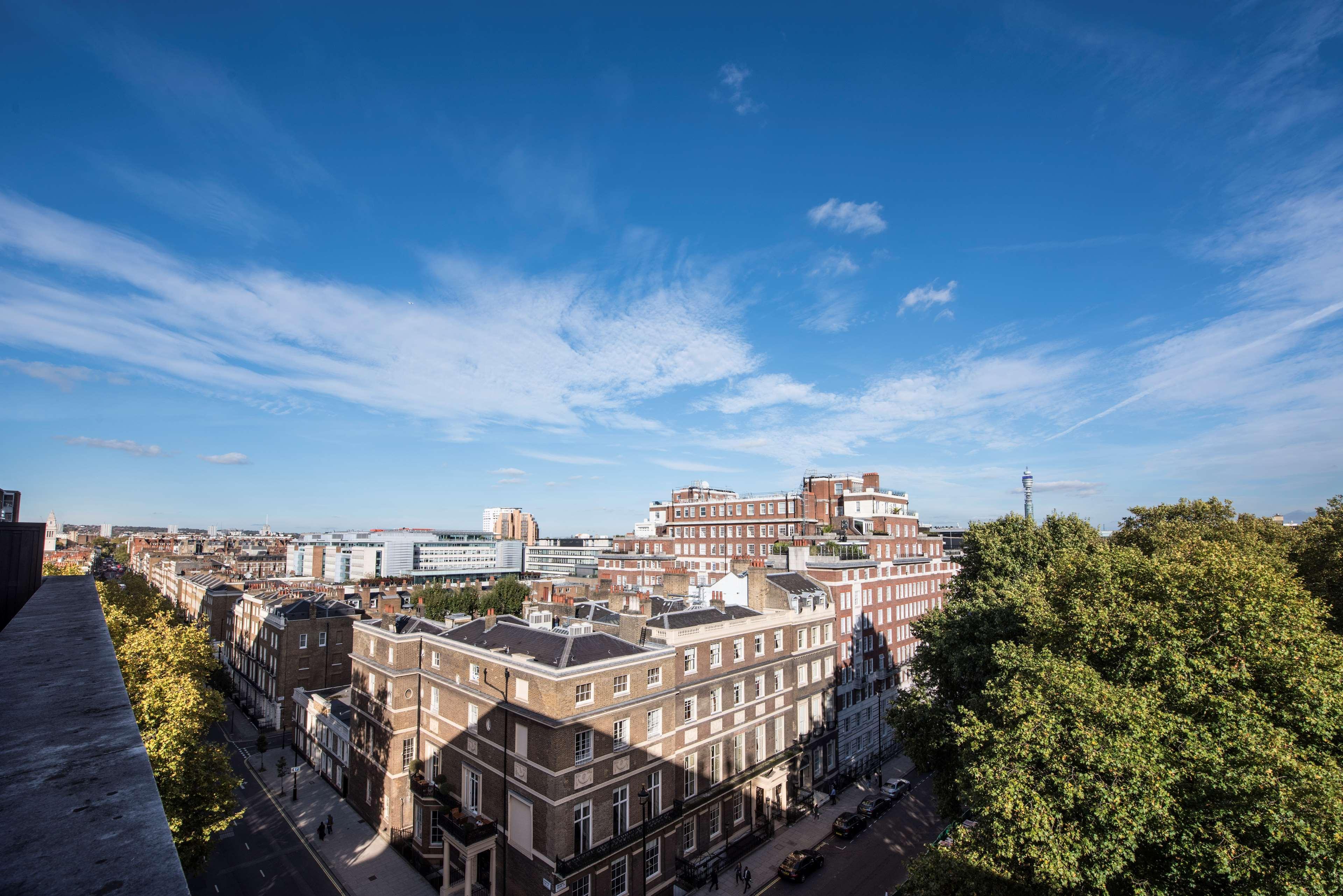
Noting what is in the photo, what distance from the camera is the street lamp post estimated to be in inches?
1358

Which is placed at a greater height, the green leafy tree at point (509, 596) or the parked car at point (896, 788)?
the green leafy tree at point (509, 596)

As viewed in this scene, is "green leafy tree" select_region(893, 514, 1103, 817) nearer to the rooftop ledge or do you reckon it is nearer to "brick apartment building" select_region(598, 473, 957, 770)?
"brick apartment building" select_region(598, 473, 957, 770)

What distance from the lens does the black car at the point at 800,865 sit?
3703 centimetres

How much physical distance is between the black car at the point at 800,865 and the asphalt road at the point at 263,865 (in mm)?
24683

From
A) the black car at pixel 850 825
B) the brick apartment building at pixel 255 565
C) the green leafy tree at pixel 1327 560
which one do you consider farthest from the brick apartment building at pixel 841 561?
the brick apartment building at pixel 255 565

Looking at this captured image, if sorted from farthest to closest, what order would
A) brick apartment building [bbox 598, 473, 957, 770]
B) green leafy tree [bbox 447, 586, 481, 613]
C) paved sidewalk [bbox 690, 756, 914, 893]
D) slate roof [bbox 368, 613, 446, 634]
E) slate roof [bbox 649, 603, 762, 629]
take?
green leafy tree [bbox 447, 586, 481, 613], brick apartment building [bbox 598, 473, 957, 770], slate roof [bbox 368, 613, 446, 634], slate roof [bbox 649, 603, 762, 629], paved sidewalk [bbox 690, 756, 914, 893]

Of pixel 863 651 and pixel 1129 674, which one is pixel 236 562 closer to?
pixel 863 651

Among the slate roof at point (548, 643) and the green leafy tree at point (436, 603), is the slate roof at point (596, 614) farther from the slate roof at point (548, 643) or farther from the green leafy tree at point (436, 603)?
the green leafy tree at point (436, 603)

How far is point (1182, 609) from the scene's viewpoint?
953 inches

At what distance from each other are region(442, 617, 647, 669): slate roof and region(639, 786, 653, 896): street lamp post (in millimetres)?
7453

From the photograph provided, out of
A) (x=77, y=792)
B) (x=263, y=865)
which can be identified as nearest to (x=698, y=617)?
(x=263, y=865)

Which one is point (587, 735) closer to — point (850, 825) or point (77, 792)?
point (850, 825)

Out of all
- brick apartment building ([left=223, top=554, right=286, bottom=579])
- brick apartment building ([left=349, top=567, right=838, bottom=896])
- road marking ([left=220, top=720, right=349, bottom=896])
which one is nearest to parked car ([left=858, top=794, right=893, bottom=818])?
brick apartment building ([left=349, top=567, right=838, bottom=896])

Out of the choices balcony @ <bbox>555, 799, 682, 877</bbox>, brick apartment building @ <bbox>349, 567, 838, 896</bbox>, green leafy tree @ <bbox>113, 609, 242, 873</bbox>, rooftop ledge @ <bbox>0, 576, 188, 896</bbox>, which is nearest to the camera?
rooftop ledge @ <bbox>0, 576, 188, 896</bbox>
